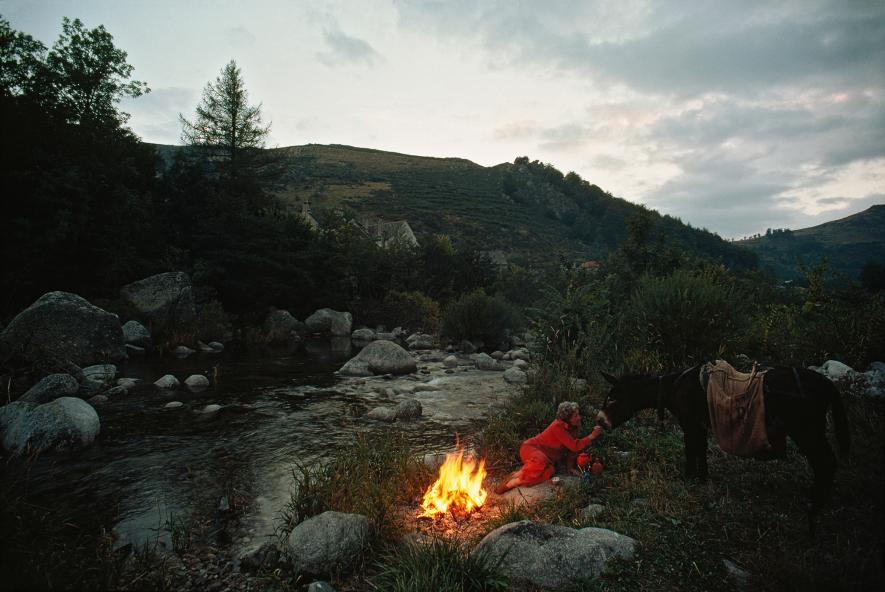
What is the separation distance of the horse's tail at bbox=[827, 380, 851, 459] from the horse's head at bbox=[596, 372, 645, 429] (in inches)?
65.5

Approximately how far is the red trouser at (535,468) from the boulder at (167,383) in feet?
29.7

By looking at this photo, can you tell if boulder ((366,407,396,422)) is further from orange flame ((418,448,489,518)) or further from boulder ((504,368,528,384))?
boulder ((504,368,528,384))

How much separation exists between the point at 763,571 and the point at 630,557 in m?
0.81

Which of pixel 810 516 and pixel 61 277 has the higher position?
pixel 61 277

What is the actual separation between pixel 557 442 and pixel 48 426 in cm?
723

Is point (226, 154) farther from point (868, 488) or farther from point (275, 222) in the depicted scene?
point (868, 488)

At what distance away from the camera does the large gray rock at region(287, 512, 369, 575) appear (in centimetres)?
363

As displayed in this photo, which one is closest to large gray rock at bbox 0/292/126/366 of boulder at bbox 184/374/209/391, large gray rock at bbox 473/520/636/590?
boulder at bbox 184/374/209/391

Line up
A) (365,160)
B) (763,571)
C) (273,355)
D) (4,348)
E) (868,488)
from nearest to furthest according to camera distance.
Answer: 1. (763,571)
2. (868,488)
3. (4,348)
4. (273,355)
5. (365,160)

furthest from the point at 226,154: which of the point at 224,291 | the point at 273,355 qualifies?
the point at 273,355

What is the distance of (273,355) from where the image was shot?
52.6ft

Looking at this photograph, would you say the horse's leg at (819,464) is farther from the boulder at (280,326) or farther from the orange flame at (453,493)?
the boulder at (280,326)

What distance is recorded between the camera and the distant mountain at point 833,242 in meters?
91.6

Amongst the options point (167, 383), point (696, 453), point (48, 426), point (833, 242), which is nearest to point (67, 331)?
point (167, 383)
